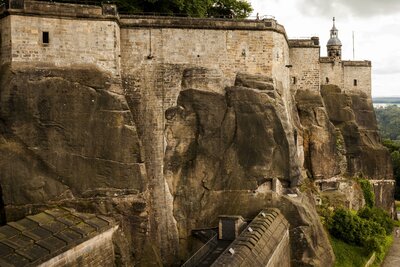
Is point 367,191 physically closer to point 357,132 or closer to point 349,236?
point 357,132

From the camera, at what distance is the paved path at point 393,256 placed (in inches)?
1287

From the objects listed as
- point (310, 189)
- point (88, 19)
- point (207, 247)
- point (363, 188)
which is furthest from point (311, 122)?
point (88, 19)

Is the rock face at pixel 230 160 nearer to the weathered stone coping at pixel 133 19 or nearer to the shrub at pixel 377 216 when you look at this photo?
the weathered stone coping at pixel 133 19

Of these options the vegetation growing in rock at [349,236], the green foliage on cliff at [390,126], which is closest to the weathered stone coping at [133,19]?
the vegetation growing in rock at [349,236]

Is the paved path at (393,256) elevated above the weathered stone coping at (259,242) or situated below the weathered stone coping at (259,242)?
below

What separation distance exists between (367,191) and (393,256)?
17.4 ft

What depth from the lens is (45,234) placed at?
58.6 ft

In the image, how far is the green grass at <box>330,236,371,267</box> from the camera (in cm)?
2742

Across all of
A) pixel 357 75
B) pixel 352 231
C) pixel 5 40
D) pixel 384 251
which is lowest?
pixel 384 251

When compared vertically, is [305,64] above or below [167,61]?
above

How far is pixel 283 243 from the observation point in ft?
77.4

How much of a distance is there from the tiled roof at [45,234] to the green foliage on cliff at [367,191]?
74.2 feet

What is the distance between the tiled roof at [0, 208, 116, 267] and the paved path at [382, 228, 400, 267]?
19.8m

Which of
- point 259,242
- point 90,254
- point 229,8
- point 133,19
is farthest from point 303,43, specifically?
point 90,254
